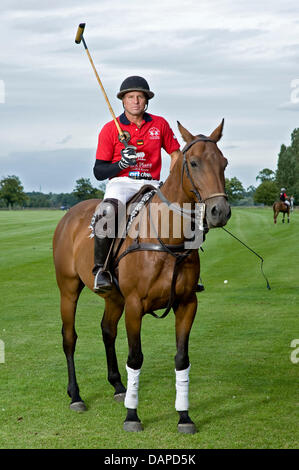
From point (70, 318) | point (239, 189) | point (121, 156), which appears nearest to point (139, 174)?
point (121, 156)

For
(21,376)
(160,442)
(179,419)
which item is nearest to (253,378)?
(179,419)

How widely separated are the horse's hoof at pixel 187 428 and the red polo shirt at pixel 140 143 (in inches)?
108

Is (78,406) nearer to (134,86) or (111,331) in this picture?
(111,331)

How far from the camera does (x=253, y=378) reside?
8609 mm

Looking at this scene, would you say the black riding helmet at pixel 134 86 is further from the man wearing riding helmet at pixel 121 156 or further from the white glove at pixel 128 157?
the white glove at pixel 128 157

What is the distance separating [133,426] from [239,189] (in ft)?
505

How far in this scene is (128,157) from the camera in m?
6.97

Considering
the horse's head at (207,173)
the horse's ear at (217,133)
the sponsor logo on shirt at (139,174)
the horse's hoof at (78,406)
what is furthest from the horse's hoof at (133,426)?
the horse's ear at (217,133)

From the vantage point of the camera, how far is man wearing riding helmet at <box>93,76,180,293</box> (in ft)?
23.6

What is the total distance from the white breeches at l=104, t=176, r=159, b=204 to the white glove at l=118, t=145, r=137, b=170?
299 mm

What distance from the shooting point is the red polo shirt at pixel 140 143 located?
23.9 feet

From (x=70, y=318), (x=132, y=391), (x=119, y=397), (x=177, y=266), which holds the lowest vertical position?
(x=119, y=397)
